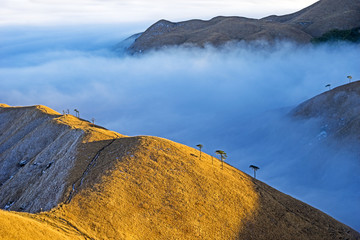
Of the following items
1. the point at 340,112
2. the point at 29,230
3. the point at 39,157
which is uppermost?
the point at 29,230

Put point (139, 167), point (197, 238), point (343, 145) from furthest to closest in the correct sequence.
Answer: point (343, 145)
point (139, 167)
point (197, 238)

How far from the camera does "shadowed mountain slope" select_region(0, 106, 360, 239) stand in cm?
4562

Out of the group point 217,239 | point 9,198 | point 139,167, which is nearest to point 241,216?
point 217,239

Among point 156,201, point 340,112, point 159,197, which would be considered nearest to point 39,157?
point 159,197

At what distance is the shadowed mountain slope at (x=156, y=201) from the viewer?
45.6 metres

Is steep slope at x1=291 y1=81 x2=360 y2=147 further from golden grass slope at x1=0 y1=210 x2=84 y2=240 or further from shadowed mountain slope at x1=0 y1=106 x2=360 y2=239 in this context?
golden grass slope at x1=0 y1=210 x2=84 y2=240

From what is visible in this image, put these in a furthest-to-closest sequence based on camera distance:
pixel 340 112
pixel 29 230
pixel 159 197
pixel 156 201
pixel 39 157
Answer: pixel 340 112 < pixel 39 157 < pixel 159 197 < pixel 156 201 < pixel 29 230

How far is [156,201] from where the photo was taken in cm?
5272

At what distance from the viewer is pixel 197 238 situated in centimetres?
4969

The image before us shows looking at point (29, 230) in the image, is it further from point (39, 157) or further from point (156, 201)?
point (39, 157)

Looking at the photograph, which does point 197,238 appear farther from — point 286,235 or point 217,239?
point 286,235

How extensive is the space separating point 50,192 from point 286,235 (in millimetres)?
38927

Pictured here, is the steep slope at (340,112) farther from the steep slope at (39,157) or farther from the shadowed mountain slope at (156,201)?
the steep slope at (39,157)

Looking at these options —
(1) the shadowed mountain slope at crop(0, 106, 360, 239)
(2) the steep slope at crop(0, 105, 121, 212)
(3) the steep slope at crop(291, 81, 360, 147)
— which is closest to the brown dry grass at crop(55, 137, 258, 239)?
(1) the shadowed mountain slope at crop(0, 106, 360, 239)
